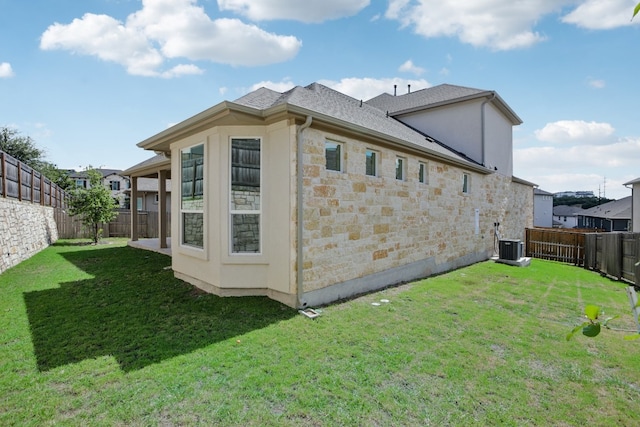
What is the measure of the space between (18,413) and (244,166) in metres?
4.67

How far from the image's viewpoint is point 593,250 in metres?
13.0

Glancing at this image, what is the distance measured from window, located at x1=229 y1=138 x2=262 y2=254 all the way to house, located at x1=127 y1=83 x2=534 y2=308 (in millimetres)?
20

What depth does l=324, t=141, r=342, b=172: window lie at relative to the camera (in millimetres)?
6738

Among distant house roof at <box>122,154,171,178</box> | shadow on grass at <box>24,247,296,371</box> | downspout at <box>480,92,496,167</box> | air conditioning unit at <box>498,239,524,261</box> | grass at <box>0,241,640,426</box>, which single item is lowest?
grass at <box>0,241,640,426</box>

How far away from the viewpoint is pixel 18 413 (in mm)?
3041

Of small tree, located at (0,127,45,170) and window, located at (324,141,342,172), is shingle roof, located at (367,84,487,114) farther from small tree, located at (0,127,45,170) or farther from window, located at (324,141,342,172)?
small tree, located at (0,127,45,170)

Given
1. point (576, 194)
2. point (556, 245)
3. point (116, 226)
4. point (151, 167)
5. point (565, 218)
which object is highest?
point (576, 194)

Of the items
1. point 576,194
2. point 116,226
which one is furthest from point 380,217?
point 576,194

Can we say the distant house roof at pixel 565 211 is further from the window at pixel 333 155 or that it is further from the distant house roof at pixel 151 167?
the distant house roof at pixel 151 167

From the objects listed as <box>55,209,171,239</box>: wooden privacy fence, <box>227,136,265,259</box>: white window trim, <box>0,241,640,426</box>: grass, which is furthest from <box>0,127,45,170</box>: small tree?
<box>227,136,265,259</box>: white window trim

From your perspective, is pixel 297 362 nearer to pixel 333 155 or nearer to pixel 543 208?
pixel 333 155

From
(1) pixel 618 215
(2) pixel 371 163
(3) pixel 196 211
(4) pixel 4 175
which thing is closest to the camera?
(3) pixel 196 211

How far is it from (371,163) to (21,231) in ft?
39.9

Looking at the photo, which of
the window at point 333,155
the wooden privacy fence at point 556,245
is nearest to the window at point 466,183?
the wooden privacy fence at point 556,245
